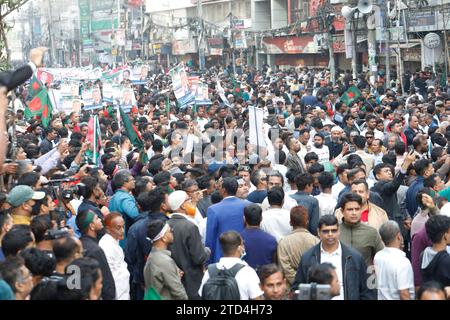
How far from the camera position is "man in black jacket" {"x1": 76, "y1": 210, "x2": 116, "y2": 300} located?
709 cm

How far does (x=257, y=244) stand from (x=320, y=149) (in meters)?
5.17

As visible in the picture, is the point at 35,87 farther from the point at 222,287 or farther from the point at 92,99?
the point at 222,287

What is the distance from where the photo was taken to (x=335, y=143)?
550 inches

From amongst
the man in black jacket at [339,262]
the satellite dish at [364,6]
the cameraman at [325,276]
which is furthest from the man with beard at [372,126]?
the satellite dish at [364,6]

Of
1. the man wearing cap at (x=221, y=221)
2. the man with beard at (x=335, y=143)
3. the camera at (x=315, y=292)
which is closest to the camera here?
the camera at (x=315, y=292)

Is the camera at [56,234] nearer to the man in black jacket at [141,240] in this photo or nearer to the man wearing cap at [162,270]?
the man wearing cap at [162,270]

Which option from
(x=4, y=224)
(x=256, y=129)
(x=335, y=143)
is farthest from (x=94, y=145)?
(x=4, y=224)

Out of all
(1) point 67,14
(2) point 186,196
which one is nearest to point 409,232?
(2) point 186,196

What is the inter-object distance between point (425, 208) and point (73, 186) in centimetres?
383

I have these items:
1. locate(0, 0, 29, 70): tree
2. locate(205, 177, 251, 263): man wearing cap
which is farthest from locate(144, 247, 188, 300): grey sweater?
locate(0, 0, 29, 70): tree

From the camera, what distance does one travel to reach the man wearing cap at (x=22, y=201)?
8.12 metres

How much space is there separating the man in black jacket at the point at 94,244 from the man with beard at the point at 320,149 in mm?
5099
